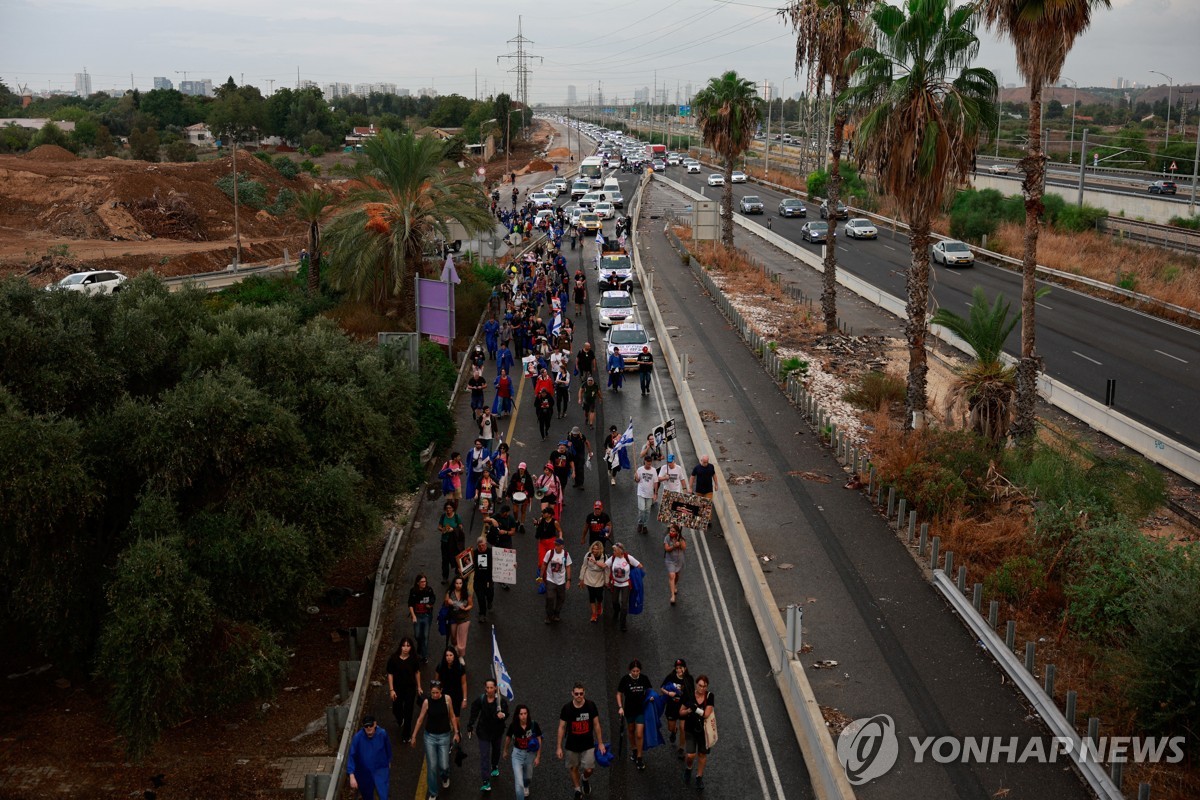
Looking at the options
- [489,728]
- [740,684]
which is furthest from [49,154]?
[489,728]

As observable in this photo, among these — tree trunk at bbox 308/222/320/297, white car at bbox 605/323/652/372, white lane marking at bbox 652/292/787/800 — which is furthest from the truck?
white lane marking at bbox 652/292/787/800

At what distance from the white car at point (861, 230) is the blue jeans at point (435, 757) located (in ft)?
185

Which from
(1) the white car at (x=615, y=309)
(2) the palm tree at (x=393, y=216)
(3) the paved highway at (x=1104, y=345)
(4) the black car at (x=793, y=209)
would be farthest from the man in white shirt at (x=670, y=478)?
(4) the black car at (x=793, y=209)

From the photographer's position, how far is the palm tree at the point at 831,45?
3431cm

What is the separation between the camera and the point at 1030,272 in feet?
73.3

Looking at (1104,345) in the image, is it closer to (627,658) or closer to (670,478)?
(670,478)

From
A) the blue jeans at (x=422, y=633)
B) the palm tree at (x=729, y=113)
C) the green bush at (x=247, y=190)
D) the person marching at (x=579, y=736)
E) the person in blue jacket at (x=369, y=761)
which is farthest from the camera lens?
the green bush at (x=247, y=190)

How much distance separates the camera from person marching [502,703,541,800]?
10.8m

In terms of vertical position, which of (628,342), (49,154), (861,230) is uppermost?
(49,154)

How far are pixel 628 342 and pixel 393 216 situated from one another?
30.2 ft

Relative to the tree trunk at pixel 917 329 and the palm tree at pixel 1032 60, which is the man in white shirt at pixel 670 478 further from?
the palm tree at pixel 1032 60

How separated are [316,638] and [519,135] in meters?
169

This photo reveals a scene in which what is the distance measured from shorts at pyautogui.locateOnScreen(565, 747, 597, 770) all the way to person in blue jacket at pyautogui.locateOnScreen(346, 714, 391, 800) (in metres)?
1.87

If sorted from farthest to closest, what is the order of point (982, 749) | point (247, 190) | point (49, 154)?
point (49, 154) → point (247, 190) → point (982, 749)
